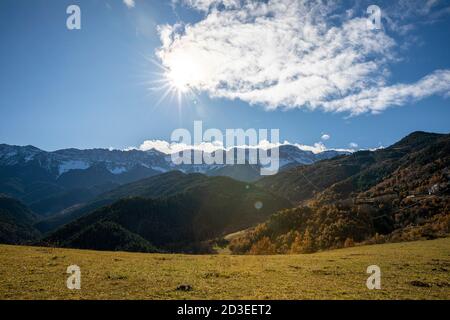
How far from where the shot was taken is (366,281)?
31672mm

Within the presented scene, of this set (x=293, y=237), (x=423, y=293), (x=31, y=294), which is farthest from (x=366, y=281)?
(x=293, y=237)

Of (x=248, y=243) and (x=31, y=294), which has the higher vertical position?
(x=31, y=294)

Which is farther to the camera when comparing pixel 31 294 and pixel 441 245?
pixel 441 245
